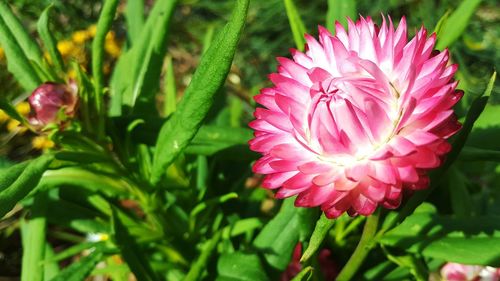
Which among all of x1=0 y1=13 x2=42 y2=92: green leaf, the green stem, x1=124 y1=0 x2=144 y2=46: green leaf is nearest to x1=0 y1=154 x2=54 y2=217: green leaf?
the green stem

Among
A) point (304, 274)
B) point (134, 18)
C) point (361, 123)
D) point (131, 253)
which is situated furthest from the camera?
point (134, 18)

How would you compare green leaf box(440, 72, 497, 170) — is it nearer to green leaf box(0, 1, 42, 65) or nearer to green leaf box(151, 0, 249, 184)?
green leaf box(151, 0, 249, 184)

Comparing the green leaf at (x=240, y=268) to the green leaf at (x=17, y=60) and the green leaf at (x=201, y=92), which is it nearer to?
the green leaf at (x=201, y=92)

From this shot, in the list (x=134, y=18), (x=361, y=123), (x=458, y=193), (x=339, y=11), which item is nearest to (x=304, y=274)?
(x=361, y=123)

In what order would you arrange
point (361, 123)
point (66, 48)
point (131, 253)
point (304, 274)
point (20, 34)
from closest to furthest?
point (361, 123), point (304, 274), point (131, 253), point (20, 34), point (66, 48)

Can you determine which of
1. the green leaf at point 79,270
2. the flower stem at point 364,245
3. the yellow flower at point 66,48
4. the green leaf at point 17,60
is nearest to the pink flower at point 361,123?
the flower stem at point 364,245

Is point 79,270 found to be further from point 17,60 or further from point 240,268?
point 17,60

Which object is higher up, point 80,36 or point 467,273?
point 80,36
